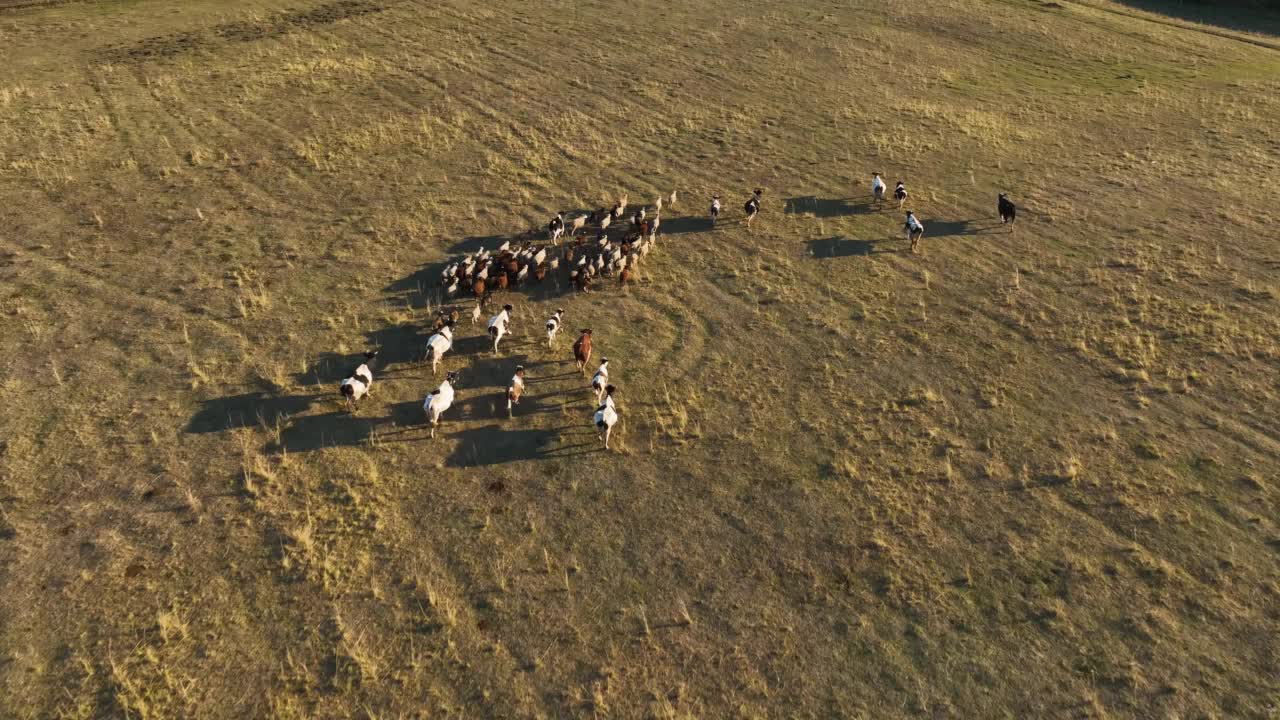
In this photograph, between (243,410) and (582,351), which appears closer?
(243,410)

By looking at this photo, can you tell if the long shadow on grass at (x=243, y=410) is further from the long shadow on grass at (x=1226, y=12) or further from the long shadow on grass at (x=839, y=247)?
the long shadow on grass at (x=1226, y=12)

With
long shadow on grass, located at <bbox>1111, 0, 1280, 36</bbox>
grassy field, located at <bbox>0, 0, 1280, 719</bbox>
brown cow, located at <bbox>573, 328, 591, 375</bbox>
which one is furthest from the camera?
long shadow on grass, located at <bbox>1111, 0, 1280, 36</bbox>

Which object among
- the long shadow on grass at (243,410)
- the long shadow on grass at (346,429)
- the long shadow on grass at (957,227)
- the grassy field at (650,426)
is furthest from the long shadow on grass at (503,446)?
the long shadow on grass at (957,227)

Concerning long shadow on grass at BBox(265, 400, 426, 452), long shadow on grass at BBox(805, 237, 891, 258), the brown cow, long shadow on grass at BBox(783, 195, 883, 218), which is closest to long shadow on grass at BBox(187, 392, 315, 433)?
long shadow on grass at BBox(265, 400, 426, 452)

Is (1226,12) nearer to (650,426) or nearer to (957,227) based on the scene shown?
(957,227)

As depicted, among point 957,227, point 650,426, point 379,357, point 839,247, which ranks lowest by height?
point 379,357

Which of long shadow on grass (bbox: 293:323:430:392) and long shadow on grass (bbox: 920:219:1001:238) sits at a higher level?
long shadow on grass (bbox: 920:219:1001:238)

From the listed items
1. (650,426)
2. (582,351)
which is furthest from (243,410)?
(650,426)

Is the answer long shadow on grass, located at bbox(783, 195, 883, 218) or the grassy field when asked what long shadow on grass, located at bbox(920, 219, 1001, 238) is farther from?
long shadow on grass, located at bbox(783, 195, 883, 218)
